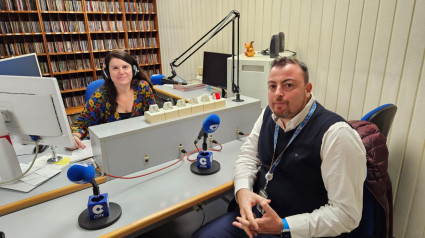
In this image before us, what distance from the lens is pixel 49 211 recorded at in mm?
1266

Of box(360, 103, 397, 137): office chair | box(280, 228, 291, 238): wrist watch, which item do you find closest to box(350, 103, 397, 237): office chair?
box(280, 228, 291, 238): wrist watch

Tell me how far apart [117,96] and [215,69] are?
1235 millimetres

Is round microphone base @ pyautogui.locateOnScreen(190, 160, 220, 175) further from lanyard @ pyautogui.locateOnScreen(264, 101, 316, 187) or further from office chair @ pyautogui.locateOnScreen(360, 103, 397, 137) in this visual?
office chair @ pyautogui.locateOnScreen(360, 103, 397, 137)

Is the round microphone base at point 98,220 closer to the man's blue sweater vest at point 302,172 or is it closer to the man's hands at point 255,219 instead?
the man's hands at point 255,219

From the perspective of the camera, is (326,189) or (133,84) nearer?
(326,189)

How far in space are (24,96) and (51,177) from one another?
0.46 meters

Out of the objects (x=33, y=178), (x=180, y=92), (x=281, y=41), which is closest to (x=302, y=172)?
(x=33, y=178)

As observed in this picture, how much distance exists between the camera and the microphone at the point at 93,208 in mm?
1089

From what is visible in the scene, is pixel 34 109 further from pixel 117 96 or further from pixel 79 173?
Result: pixel 117 96

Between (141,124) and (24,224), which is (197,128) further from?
(24,224)

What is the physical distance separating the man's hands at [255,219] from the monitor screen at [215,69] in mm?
1802

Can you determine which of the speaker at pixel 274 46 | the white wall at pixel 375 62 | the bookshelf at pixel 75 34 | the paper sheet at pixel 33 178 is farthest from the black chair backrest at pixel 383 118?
the bookshelf at pixel 75 34

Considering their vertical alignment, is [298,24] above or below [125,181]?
above

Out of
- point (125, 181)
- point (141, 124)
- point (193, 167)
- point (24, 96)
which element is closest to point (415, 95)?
point (193, 167)
